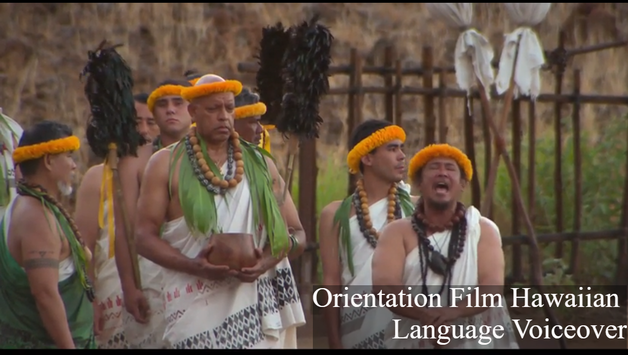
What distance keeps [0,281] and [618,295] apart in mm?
6137

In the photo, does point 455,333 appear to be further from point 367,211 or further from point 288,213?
point 288,213

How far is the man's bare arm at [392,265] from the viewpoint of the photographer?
17.1 ft

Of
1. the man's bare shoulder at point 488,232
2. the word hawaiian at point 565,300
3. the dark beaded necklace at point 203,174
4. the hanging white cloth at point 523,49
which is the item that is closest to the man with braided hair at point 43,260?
the dark beaded necklace at point 203,174

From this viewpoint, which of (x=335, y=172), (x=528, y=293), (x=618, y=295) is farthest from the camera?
(x=335, y=172)

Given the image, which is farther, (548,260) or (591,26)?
(591,26)

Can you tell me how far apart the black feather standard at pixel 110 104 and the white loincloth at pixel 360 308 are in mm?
1208

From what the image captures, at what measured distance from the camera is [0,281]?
517cm

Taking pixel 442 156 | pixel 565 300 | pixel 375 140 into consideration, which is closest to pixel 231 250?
pixel 442 156

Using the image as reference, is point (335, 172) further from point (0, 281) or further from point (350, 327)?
point (0, 281)

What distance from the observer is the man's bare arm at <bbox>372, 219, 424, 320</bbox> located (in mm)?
5203

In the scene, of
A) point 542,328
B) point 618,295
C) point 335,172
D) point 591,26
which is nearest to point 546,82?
point 591,26

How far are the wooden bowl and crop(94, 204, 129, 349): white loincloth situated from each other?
1.15 m

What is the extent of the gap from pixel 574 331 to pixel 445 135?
1.76 metres

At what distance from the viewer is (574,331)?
870 cm
